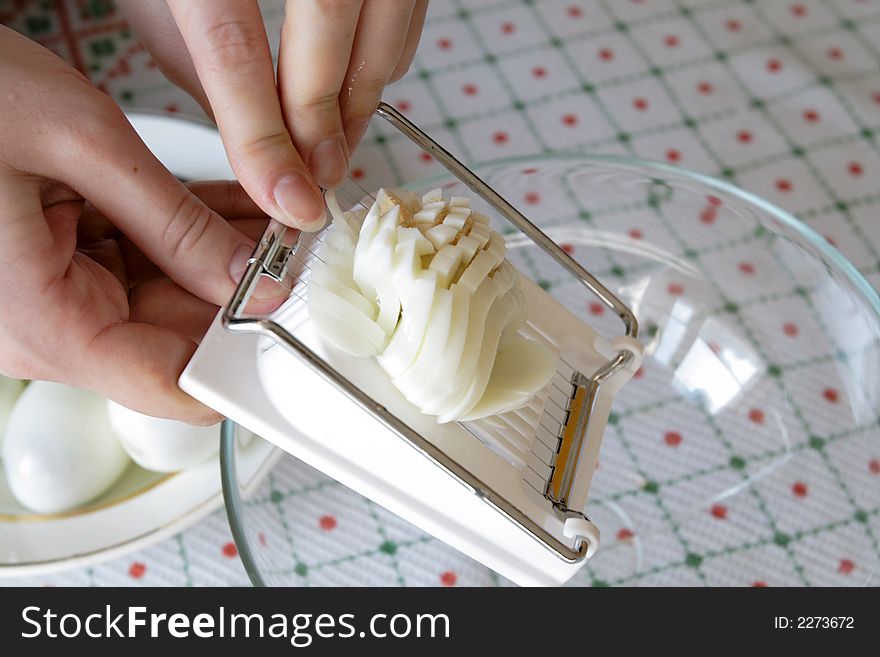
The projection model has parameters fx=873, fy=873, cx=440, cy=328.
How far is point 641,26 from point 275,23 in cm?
47

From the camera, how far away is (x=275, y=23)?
1.11 metres

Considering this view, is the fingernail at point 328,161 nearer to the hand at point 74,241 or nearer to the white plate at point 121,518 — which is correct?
the hand at point 74,241

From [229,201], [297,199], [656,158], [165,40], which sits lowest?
[297,199]

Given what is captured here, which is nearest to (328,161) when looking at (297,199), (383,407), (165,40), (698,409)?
(297,199)

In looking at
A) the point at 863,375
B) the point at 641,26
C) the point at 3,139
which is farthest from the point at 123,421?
the point at 641,26

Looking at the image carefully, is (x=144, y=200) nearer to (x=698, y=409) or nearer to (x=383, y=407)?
(x=383, y=407)

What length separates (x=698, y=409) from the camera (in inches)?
34.1

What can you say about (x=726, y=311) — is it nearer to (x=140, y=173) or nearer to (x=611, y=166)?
(x=611, y=166)

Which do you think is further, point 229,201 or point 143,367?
point 229,201

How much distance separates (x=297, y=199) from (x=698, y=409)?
51 cm

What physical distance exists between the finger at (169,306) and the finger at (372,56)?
172 millimetres

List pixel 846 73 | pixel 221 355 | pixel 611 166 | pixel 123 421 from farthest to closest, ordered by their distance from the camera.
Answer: pixel 846 73 < pixel 611 166 < pixel 123 421 < pixel 221 355

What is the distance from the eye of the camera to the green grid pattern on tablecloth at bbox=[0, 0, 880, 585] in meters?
0.78

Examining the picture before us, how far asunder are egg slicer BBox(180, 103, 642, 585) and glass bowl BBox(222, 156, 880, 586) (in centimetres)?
23
